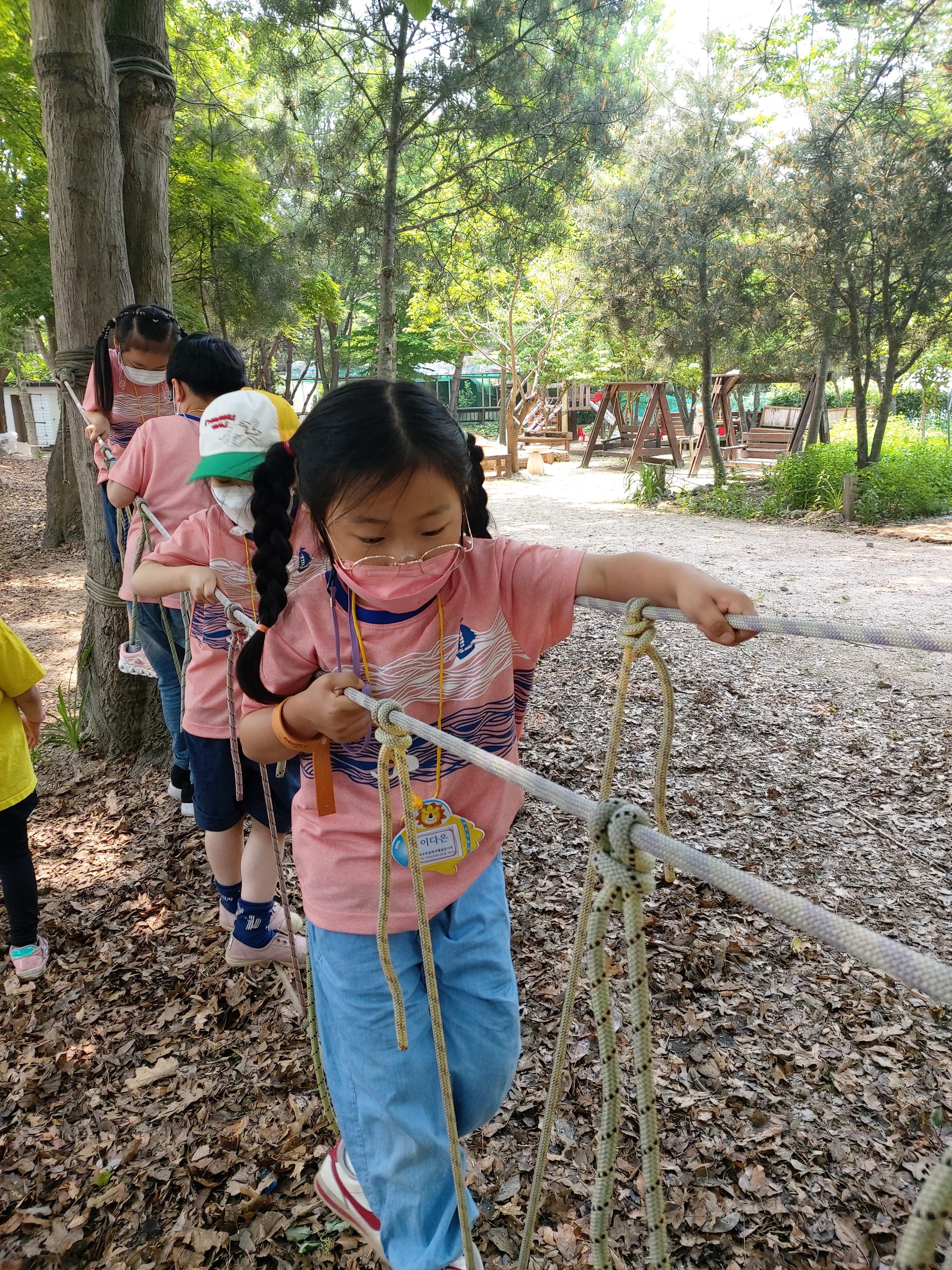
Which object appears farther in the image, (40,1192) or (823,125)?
(823,125)

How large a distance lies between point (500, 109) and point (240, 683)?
8665mm

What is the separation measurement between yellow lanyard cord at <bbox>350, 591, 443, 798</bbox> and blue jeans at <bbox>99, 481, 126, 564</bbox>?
2.26 metres

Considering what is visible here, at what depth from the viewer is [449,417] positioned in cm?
137

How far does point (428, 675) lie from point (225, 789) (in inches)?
46.7

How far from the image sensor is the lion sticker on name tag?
4.41 feet

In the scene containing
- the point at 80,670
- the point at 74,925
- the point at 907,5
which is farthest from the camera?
the point at 907,5

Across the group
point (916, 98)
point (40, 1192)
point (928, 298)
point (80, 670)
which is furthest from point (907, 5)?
point (40, 1192)

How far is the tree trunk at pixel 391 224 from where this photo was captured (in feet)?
24.8

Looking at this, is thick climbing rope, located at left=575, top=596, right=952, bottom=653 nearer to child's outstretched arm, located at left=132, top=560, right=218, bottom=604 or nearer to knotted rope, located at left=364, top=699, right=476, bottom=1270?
knotted rope, located at left=364, top=699, right=476, bottom=1270

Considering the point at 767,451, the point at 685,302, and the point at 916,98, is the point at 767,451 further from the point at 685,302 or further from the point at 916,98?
the point at 916,98

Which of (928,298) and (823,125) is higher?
(823,125)

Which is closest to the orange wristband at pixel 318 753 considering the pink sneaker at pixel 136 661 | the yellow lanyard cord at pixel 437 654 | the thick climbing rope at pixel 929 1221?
the yellow lanyard cord at pixel 437 654

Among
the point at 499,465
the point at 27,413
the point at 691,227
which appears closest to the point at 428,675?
the point at 691,227

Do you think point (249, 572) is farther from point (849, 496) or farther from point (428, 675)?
point (849, 496)
